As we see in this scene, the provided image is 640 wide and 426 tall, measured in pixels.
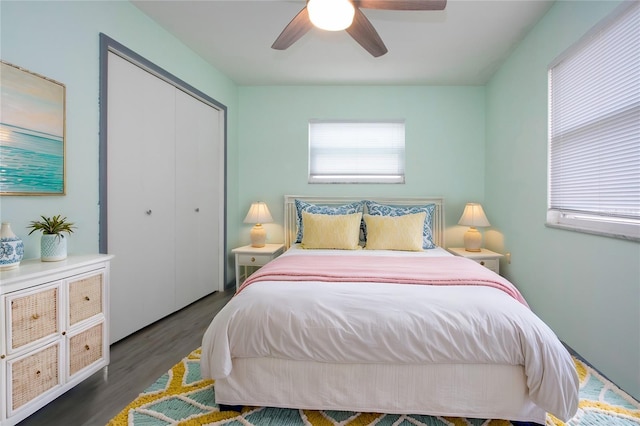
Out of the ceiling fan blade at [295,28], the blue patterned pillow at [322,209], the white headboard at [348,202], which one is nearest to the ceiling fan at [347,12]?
the ceiling fan blade at [295,28]

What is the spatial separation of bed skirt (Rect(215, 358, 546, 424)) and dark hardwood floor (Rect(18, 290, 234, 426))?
64 centimetres

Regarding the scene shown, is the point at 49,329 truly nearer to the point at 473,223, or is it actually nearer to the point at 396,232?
the point at 396,232

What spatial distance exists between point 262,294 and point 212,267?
86.4 inches

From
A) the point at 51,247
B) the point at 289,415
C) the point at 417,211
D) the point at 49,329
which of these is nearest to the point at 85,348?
the point at 49,329

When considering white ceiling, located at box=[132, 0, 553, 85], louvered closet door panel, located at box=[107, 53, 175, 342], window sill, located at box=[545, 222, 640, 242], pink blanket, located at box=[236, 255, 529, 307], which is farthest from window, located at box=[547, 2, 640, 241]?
louvered closet door panel, located at box=[107, 53, 175, 342]

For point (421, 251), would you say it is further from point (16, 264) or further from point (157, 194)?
point (16, 264)

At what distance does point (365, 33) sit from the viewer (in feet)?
6.84

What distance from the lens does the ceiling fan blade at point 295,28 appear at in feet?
6.42

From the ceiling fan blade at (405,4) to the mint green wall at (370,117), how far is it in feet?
6.50

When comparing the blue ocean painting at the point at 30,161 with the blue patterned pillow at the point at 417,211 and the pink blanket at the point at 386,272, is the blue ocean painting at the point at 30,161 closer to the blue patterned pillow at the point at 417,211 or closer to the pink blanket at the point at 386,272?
the pink blanket at the point at 386,272

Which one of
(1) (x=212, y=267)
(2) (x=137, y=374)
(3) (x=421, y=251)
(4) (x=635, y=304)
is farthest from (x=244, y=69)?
(4) (x=635, y=304)

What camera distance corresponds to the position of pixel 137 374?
1.92 meters

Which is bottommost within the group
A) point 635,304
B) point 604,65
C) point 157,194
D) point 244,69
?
point 635,304

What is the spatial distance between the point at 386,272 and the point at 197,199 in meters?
2.21
